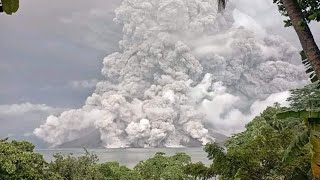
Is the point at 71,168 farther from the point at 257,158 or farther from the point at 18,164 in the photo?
the point at 257,158

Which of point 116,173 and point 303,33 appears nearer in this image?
point 303,33

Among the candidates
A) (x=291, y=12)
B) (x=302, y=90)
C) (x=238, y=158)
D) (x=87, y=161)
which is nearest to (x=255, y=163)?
(x=238, y=158)

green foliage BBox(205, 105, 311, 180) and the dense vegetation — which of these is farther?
green foliage BBox(205, 105, 311, 180)

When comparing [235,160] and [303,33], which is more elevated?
[303,33]

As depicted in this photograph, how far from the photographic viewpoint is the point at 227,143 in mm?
47625

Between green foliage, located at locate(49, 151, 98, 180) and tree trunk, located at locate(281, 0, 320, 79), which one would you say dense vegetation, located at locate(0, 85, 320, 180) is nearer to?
green foliage, located at locate(49, 151, 98, 180)

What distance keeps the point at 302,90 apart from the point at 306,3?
16.5 metres

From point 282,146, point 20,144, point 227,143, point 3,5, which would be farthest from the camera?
point 227,143

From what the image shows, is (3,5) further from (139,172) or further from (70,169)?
(139,172)

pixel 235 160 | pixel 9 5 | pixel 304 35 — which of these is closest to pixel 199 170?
pixel 235 160

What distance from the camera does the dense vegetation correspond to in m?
16.8

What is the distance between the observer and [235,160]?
21109 mm

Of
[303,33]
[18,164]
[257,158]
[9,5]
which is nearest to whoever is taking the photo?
[9,5]

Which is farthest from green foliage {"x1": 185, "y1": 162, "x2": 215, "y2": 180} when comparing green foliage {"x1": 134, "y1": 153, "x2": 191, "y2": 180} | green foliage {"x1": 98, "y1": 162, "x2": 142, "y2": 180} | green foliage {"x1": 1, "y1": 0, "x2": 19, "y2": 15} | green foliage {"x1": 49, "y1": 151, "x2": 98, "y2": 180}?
green foliage {"x1": 134, "y1": 153, "x2": 191, "y2": 180}
